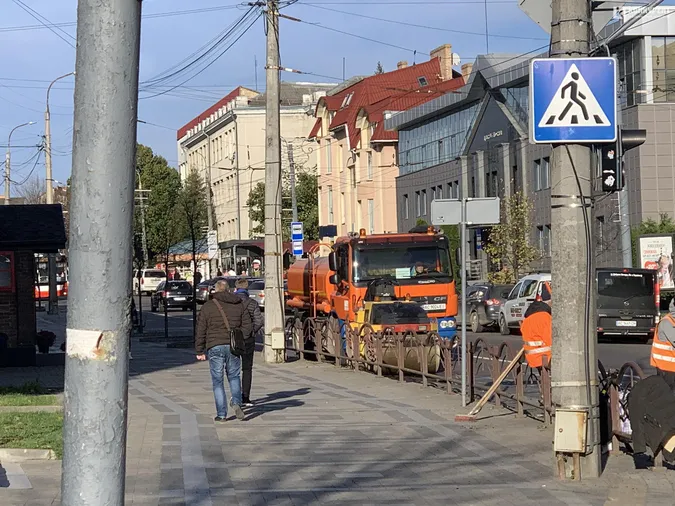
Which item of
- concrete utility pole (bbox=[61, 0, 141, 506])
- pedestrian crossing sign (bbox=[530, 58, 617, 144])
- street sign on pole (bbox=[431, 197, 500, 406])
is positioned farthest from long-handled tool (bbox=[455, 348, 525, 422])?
concrete utility pole (bbox=[61, 0, 141, 506])

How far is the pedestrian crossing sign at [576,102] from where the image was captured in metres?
9.34

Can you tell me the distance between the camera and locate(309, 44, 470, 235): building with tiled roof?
219 ft

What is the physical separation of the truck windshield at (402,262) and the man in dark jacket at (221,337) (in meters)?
8.80

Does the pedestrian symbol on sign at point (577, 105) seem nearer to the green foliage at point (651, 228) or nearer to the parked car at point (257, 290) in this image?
the green foliage at point (651, 228)

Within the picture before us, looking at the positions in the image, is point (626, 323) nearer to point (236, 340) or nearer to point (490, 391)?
point (490, 391)

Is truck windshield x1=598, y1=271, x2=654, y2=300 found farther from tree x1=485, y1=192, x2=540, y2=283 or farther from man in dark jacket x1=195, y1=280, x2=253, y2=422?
man in dark jacket x1=195, y1=280, x2=253, y2=422

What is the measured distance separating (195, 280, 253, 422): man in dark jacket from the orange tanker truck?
819cm

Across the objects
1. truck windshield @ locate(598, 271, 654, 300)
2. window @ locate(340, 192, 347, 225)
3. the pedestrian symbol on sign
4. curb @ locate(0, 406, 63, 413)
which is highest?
window @ locate(340, 192, 347, 225)

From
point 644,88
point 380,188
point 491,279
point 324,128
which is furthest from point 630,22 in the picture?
point 324,128

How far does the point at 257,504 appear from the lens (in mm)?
8828

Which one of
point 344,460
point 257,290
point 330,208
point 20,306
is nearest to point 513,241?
point 257,290

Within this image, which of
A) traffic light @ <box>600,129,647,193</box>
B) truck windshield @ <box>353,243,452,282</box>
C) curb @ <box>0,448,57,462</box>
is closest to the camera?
traffic light @ <box>600,129,647,193</box>

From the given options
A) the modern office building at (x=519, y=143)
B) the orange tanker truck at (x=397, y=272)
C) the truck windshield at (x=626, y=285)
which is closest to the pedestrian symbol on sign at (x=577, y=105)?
the orange tanker truck at (x=397, y=272)

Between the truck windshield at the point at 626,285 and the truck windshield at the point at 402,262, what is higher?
the truck windshield at the point at 402,262
